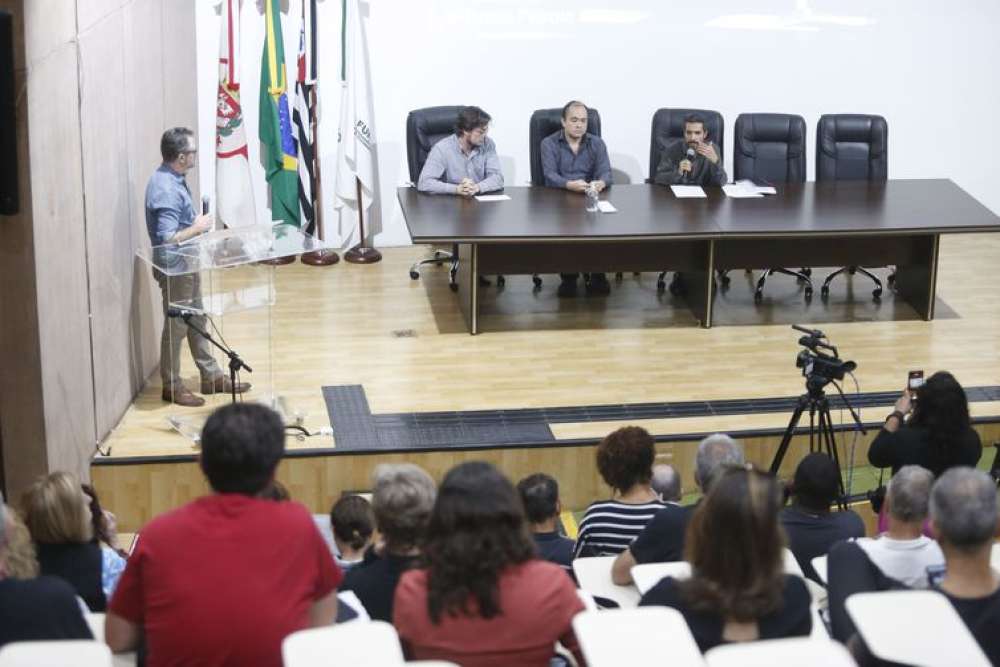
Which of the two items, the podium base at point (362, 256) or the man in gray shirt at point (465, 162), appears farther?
the podium base at point (362, 256)

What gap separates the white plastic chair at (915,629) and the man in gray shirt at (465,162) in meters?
5.54

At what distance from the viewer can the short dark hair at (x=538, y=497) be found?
4.24 metres

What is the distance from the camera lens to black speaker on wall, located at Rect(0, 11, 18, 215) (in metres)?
5.09

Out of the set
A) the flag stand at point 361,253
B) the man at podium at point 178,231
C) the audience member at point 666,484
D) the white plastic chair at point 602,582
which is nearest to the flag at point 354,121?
the flag stand at point 361,253

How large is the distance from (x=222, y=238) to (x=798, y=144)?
4116 mm

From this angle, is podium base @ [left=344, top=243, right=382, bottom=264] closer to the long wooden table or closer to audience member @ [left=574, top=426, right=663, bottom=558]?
the long wooden table

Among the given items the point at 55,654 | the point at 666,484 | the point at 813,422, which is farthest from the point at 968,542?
the point at 813,422

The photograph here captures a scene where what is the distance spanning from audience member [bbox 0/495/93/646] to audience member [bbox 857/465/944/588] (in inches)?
79.2

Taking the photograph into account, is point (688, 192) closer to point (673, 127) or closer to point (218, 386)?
point (673, 127)

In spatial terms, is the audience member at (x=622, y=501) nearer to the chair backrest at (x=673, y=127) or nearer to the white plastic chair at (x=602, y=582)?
the white plastic chair at (x=602, y=582)

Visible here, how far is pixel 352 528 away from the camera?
4.20 meters

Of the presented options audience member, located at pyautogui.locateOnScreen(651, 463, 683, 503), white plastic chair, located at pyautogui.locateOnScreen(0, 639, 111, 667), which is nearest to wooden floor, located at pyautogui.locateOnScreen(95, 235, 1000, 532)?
audience member, located at pyautogui.locateOnScreen(651, 463, 683, 503)

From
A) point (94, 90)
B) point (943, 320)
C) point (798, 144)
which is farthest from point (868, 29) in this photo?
point (94, 90)

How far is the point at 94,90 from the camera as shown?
6191 mm
